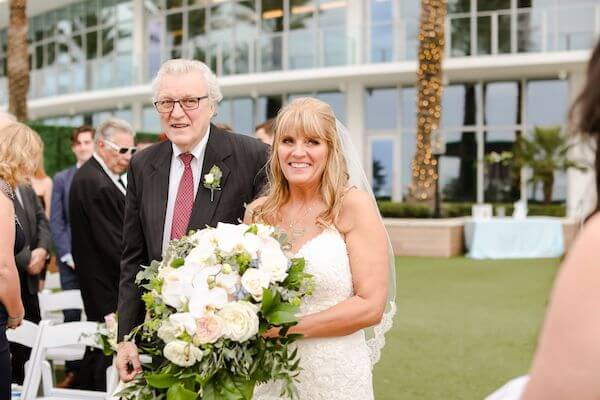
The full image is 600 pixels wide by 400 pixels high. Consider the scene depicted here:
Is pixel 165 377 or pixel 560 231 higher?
pixel 165 377

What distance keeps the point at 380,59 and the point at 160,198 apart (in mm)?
20238

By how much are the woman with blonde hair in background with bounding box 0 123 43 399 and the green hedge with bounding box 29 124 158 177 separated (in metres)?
12.9

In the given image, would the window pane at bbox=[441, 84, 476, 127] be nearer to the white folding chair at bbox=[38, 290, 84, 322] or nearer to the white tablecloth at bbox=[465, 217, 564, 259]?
the white tablecloth at bbox=[465, 217, 564, 259]

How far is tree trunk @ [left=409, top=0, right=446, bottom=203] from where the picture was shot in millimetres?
17203

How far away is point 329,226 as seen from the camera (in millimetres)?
2830

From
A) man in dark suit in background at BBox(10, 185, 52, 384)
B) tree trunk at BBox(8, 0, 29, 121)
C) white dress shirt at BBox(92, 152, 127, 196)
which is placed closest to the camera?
man in dark suit in background at BBox(10, 185, 52, 384)

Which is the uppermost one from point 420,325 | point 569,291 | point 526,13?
point 526,13

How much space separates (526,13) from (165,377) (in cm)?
2132

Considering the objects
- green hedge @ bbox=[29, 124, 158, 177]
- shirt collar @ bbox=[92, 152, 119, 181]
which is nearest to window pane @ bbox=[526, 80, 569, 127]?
green hedge @ bbox=[29, 124, 158, 177]

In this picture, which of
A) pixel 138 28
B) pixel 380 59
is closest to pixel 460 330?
pixel 380 59

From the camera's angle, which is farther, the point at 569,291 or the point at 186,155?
the point at 186,155

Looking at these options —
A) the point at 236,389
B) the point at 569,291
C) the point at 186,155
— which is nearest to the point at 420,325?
the point at 186,155

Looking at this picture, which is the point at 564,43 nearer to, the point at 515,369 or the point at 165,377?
the point at 515,369

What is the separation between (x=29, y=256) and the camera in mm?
5191
